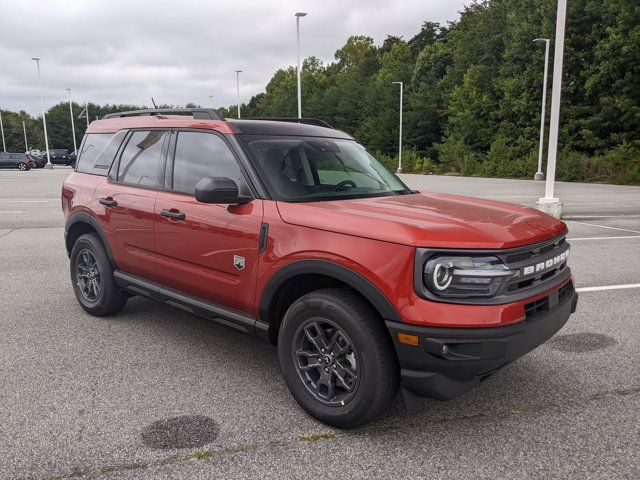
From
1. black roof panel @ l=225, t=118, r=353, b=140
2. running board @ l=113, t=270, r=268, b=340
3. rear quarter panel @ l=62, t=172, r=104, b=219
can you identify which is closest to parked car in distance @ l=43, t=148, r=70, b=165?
rear quarter panel @ l=62, t=172, r=104, b=219

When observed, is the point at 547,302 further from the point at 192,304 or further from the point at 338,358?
the point at 192,304

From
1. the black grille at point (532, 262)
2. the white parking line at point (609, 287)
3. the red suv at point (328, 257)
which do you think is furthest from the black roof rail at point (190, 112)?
the white parking line at point (609, 287)

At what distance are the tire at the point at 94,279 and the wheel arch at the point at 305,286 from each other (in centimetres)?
204

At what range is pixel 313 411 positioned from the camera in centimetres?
312

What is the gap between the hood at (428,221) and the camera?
2.74m

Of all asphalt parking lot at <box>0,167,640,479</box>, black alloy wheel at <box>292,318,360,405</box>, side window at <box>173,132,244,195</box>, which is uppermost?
side window at <box>173,132,244,195</box>

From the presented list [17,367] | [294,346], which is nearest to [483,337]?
[294,346]

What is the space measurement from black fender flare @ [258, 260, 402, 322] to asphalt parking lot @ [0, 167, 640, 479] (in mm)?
613

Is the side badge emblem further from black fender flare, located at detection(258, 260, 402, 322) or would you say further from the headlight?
the headlight

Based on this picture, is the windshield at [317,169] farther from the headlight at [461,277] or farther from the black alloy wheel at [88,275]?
the black alloy wheel at [88,275]

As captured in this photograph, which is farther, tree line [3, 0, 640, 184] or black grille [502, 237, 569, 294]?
tree line [3, 0, 640, 184]

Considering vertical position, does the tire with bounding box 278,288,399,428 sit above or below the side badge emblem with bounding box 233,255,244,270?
below

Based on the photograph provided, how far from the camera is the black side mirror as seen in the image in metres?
3.29

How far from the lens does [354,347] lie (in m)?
2.88
